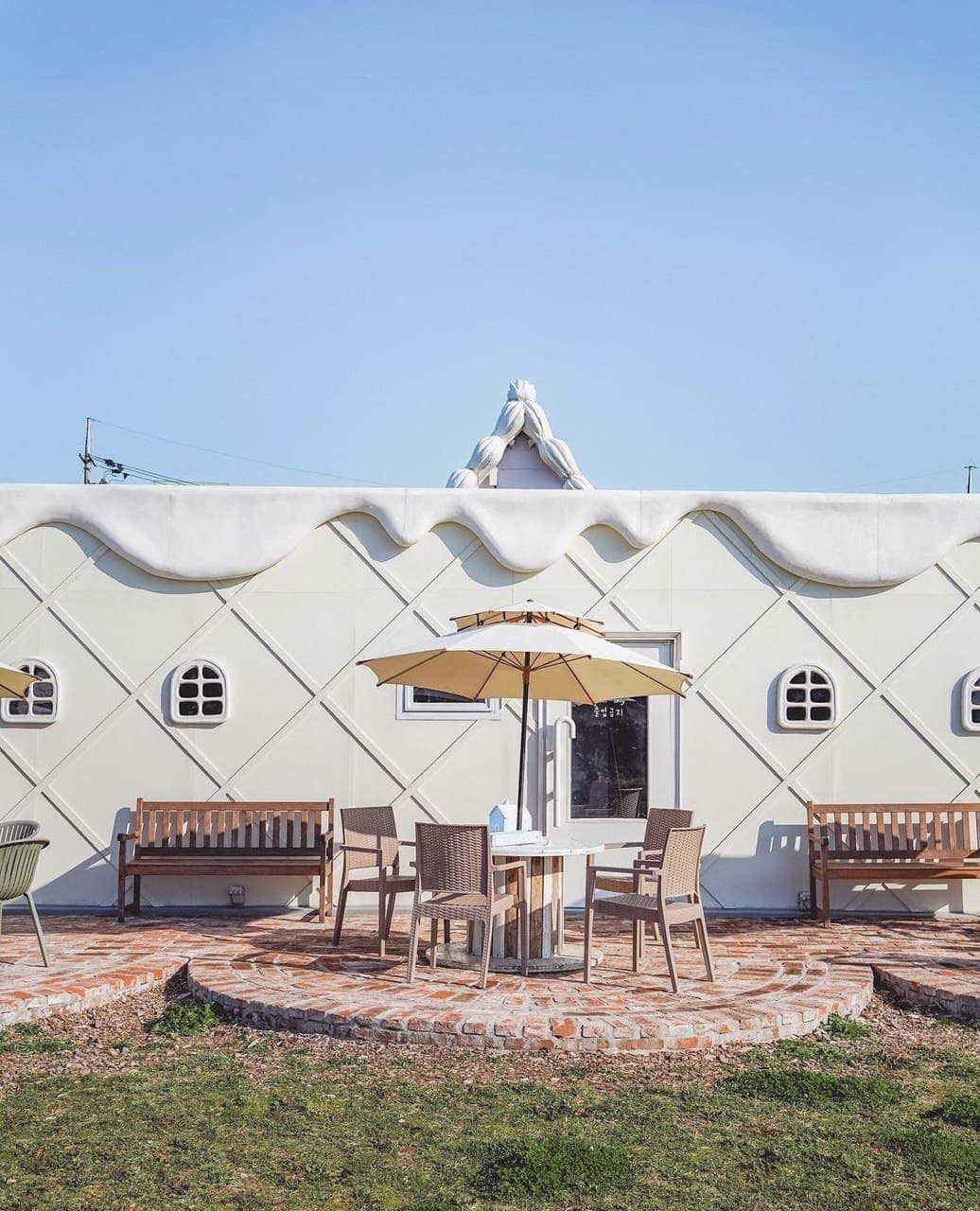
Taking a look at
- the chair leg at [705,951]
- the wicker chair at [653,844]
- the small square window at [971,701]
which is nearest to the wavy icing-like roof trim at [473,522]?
the small square window at [971,701]

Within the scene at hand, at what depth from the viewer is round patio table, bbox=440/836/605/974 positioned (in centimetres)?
609

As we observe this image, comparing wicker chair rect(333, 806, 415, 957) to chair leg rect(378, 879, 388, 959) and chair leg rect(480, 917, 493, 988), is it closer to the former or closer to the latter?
chair leg rect(378, 879, 388, 959)

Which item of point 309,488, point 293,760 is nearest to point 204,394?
point 309,488

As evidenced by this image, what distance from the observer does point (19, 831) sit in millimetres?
6789

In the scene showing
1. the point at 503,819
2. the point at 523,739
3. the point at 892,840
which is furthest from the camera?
the point at 892,840

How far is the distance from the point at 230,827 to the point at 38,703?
1715mm

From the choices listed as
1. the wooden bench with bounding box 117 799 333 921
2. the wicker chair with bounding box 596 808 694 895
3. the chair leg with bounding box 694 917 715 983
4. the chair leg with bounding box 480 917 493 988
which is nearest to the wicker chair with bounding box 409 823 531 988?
the chair leg with bounding box 480 917 493 988

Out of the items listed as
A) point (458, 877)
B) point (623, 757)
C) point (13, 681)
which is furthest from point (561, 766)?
point (13, 681)

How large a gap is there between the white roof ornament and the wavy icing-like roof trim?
138 inches

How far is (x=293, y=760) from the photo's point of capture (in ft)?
28.0

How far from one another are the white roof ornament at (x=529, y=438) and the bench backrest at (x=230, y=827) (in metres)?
4.78

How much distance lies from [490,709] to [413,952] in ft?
10.1

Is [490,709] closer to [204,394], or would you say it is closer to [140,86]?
[140,86]

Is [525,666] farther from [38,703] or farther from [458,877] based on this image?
[38,703]
